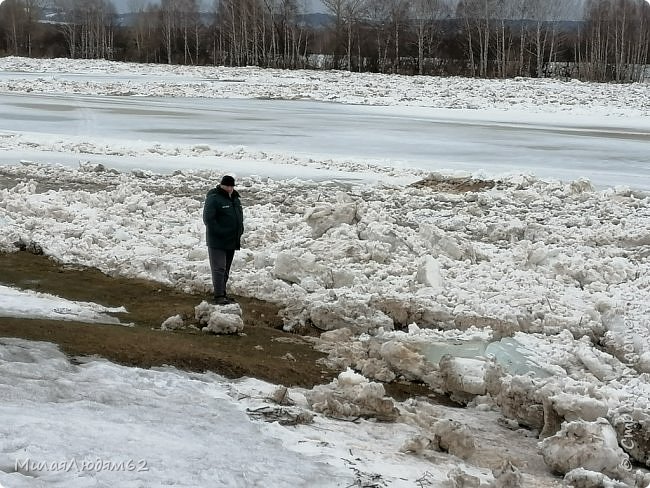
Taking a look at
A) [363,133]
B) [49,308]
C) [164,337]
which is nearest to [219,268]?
[164,337]

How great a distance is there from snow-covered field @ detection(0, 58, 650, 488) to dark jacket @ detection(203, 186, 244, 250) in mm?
825

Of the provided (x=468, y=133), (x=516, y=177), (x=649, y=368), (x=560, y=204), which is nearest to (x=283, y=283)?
(x=649, y=368)

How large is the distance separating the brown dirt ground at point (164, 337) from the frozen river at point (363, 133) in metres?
6.58

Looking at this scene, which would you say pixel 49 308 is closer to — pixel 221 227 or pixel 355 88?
pixel 221 227

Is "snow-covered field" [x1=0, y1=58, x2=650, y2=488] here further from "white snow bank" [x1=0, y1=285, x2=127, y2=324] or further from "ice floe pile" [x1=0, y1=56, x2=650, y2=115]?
"ice floe pile" [x1=0, y1=56, x2=650, y2=115]

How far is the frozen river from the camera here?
1588 centimetres

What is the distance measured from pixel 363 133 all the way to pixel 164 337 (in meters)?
14.9

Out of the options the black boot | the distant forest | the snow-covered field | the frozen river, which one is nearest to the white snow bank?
the snow-covered field

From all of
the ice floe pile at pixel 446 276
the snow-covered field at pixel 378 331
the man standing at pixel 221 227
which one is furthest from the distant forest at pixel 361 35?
the man standing at pixel 221 227

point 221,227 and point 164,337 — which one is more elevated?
point 221,227

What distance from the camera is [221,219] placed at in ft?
25.8

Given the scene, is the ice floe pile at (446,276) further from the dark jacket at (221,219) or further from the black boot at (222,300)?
the dark jacket at (221,219)

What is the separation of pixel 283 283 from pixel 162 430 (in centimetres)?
406

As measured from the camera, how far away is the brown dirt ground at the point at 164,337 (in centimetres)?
584
